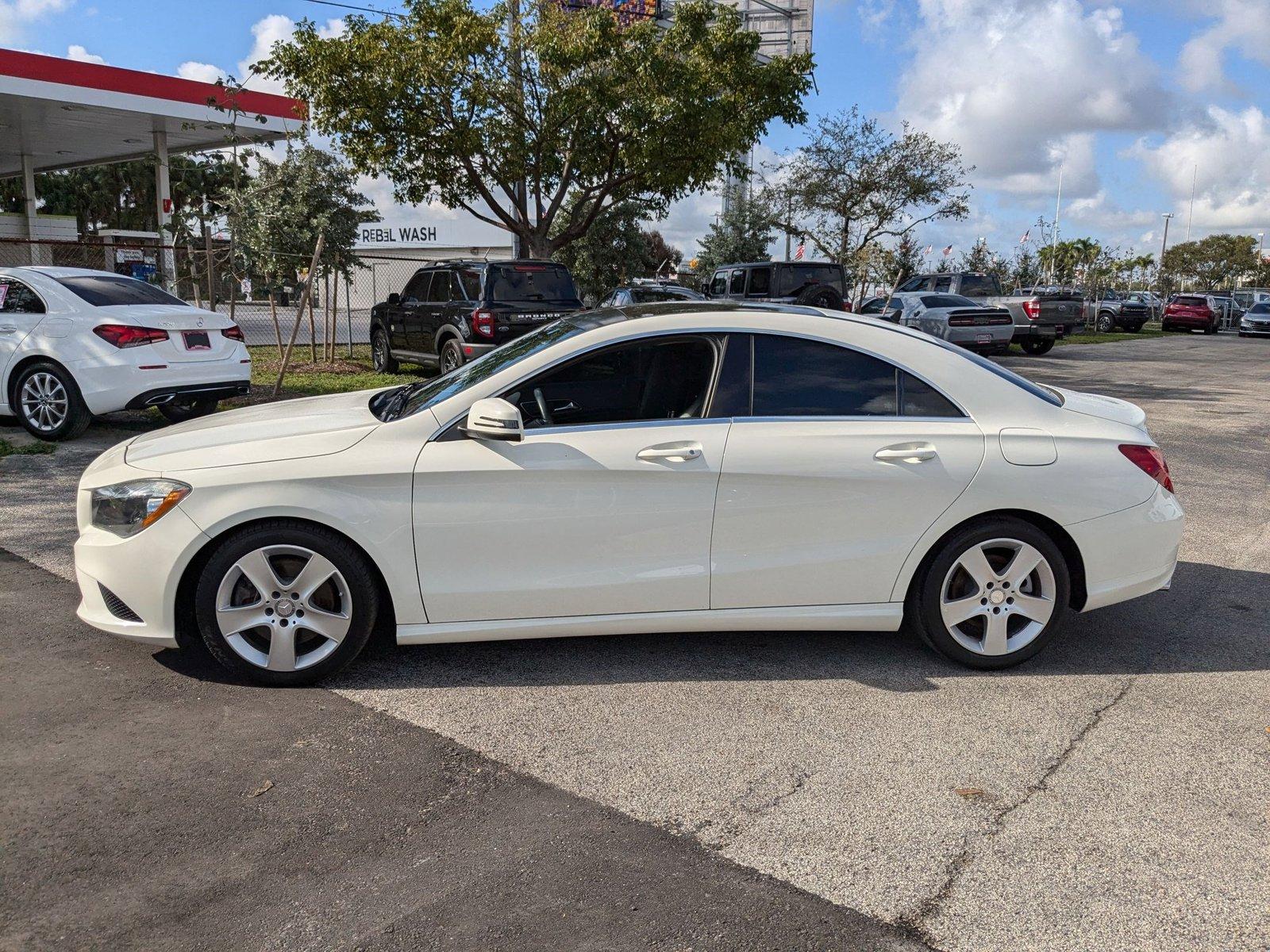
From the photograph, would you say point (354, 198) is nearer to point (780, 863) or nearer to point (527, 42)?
point (527, 42)

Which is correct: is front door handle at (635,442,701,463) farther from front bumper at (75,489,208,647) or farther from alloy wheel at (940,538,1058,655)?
front bumper at (75,489,208,647)

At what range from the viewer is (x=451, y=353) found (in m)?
14.4

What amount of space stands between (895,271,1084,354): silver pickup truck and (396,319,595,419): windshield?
22.0 m

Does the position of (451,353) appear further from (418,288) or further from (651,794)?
(651,794)

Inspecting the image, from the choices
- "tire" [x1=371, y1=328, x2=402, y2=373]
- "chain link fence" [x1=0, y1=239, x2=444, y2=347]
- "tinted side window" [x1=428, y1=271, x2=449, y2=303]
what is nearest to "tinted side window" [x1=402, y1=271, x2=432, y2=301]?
"tinted side window" [x1=428, y1=271, x2=449, y2=303]

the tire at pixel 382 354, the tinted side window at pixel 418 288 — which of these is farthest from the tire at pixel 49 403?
the tire at pixel 382 354

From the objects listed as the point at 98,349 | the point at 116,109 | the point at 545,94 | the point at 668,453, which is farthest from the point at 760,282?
the point at 668,453

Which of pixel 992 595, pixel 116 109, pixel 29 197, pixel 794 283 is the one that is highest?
pixel 116 109

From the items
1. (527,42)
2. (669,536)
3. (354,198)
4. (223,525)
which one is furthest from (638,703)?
(527,42)

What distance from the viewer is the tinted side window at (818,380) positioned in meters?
4.46

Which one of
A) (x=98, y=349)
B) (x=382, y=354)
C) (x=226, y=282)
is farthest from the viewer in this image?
(x=382, y=354)

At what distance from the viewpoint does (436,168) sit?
20172 mm

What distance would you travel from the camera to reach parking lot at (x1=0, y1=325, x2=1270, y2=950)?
279 cm

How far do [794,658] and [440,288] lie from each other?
11.4 meters
